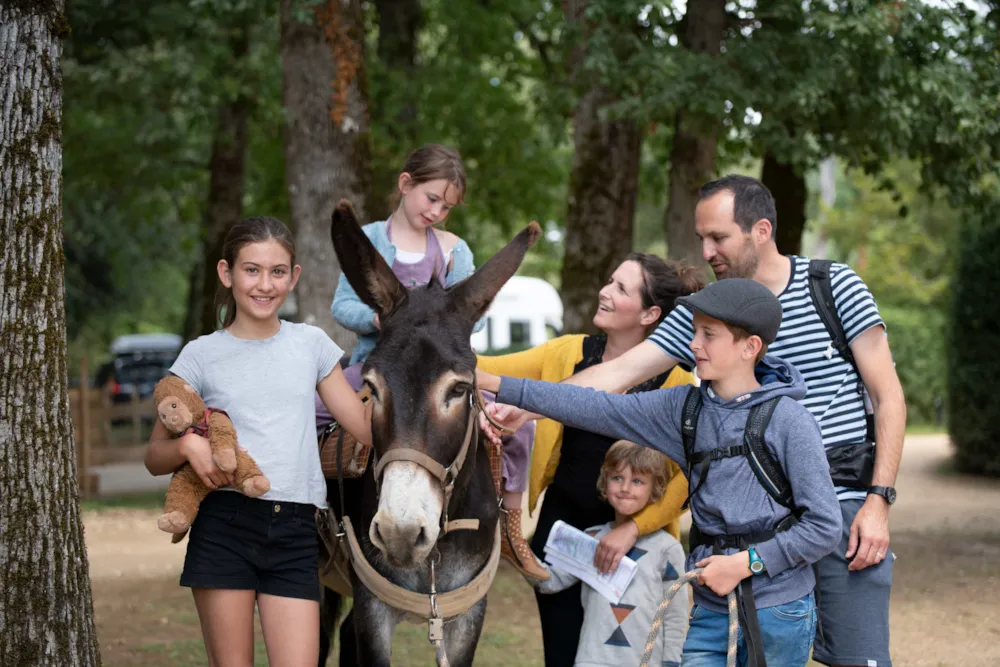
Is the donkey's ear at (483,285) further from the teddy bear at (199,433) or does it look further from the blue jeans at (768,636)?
the blue jeans at (768,636)

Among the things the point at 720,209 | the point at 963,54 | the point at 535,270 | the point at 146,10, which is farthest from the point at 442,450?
the point at 535,270

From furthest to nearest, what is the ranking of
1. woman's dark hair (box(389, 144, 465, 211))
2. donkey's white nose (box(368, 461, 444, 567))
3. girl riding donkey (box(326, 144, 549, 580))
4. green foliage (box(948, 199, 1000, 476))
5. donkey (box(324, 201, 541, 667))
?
1. green foliage (box(948, 199, 1000, 476))
2. woman's dark hair (box(389, 144, 465, 211))
3. girl riding donkey (box(326, 144, 549, 580))
4. donkey (box(324, 201, 541, 667))
5. donkey's white nose (box(368, 461, 444, 567))

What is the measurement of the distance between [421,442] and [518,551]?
1.38 meters

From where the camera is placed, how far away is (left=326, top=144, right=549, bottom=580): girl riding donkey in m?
4.60

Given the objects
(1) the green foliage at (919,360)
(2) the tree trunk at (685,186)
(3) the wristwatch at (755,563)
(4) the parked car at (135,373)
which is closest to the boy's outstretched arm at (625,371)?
(3) the wristwatch at (755,563)

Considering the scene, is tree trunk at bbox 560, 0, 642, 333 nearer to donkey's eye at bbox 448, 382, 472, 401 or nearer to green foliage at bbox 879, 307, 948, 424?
donkey's eye at bbox 448, 382, 472, 401

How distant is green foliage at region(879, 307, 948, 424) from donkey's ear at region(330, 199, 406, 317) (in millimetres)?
24963

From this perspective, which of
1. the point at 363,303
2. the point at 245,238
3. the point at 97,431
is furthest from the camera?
the point at 97,431

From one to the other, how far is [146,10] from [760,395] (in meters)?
13.5

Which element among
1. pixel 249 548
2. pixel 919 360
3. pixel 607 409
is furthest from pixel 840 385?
pixel 919 360

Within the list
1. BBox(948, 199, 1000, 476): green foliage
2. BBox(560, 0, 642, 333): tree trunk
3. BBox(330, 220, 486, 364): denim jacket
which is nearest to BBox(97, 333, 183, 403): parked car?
BBox(948, 199, 1000, 476): green foliage

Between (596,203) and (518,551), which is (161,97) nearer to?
(596,203)

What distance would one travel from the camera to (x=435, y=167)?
470cm

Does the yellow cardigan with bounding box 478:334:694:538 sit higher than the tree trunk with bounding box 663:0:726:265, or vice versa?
the tree trunk with bounding box 663:0:726:265
